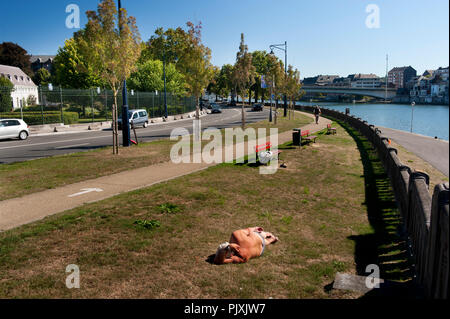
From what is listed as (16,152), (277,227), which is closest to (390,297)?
(277,227)

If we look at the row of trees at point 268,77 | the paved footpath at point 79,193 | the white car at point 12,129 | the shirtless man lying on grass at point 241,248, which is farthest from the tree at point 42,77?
A: the shirtless man lying on grass at point 241,248

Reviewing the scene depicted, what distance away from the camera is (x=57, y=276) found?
5.42 m

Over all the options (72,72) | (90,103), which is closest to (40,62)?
(72,72)

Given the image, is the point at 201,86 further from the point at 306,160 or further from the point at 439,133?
the point at 439,133

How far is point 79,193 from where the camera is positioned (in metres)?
10.4

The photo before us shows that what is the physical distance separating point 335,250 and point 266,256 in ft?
4.25

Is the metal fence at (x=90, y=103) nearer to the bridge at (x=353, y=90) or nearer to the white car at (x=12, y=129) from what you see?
the white car at (x=12, y=129)

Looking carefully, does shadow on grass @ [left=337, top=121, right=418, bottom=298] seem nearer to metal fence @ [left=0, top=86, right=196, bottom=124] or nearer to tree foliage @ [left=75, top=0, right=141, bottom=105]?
tree foliage @ [left=75, top=0, right=141, bottom=105]

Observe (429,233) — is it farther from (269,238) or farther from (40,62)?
(40,62)

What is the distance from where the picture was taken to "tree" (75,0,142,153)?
1695 cm

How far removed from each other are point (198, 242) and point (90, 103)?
3813 centimetres

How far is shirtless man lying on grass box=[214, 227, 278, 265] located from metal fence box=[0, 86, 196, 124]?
27.8 meters

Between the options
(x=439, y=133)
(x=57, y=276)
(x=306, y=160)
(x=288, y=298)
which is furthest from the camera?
(x=439, y=133)

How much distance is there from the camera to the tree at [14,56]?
8250 centimetres
